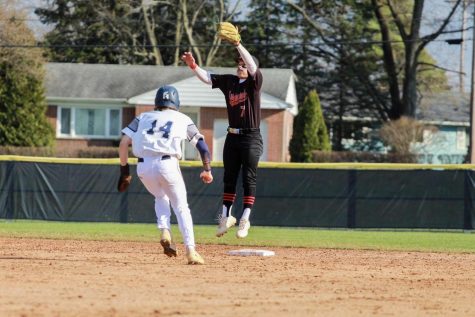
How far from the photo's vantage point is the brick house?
135 feet

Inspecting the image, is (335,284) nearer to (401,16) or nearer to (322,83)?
(401,16)

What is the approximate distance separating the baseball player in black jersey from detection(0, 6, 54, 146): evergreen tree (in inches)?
1078

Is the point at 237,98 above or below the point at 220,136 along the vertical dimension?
above

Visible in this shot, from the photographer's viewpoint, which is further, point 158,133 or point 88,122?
point 88,122

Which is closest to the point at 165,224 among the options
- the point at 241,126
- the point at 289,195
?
the point at 241,126

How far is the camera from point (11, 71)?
130 feet

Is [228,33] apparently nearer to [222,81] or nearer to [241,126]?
[222,81]


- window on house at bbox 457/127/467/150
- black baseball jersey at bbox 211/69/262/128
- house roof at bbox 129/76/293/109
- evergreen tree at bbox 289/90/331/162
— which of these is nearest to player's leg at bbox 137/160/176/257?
black baseball jersey at bbox 211/69/262/128

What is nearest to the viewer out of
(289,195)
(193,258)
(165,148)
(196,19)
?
(165,148)

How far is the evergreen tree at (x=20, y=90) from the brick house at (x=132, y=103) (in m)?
1.60

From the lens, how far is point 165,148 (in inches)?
413

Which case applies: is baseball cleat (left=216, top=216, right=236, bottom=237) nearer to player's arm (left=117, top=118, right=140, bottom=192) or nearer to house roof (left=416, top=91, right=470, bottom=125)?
player's arm (left=117, top=118, right=140, bottom=192)

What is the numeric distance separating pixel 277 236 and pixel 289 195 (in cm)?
289

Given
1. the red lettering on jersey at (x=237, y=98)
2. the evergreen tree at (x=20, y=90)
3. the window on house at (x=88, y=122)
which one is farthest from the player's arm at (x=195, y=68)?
the window on house at (x=88, y=122)
